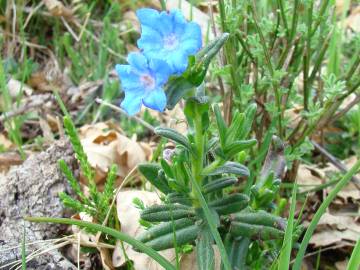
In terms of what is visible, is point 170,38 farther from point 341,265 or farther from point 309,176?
point 309,176

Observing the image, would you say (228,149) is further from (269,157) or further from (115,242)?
(115,242)

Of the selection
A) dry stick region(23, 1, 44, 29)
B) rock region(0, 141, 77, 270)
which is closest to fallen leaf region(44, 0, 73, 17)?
dry stick region(23, 1, 44, 29)

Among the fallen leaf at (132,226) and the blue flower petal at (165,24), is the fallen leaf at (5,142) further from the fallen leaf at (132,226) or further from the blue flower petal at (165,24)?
the blue flower petal at (165,24)

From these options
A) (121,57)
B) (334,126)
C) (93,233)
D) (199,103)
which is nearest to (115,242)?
(93,233)

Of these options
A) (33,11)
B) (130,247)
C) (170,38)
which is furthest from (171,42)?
(33,11)

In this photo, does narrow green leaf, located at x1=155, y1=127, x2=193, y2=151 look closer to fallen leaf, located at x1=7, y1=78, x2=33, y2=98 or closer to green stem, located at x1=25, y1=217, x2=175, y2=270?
green stem, located at x1=25, y1=217, x2=175, y2=270
